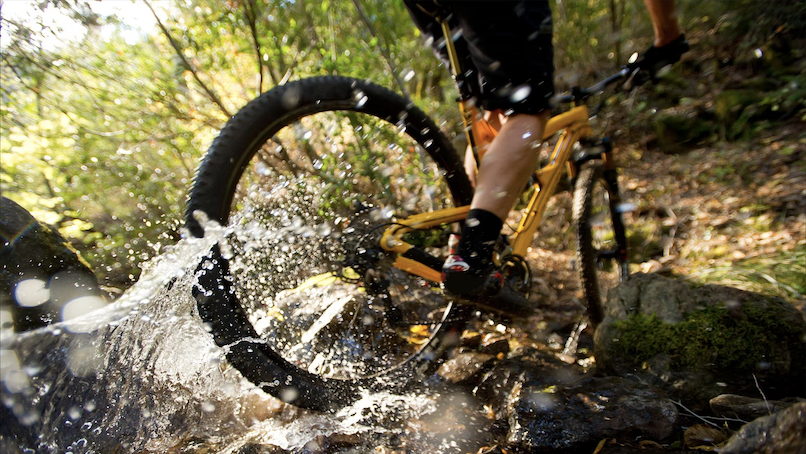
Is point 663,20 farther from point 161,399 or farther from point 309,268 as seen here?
point 161,399

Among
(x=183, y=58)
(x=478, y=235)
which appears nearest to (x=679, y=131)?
(x=478, y=235)

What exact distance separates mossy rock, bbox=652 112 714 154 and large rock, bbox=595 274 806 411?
3489mm

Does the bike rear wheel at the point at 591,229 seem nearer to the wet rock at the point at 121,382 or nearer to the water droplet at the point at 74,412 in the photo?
the wet rock at the point at 121,382

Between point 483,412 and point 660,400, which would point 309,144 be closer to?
point 483,412

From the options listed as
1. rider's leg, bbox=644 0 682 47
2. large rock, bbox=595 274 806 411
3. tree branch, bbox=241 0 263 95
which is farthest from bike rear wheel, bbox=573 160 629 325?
tree branch, bbox=241 0 263 95

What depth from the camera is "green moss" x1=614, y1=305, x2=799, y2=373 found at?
1683mm

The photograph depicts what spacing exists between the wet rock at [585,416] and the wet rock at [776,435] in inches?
12.1

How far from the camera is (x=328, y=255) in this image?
5.58ft

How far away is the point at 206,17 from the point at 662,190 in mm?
4382

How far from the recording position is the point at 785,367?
1643mm

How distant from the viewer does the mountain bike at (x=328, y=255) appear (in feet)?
4.70

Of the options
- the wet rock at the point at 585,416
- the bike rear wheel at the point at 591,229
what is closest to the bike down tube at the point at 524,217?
the bike rear wheel at the point at 591,229

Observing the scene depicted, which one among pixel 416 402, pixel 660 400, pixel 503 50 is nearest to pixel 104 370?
pixel 416 402

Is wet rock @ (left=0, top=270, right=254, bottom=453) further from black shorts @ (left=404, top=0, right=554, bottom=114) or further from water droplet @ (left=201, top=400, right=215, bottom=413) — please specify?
black shorts @ (left=404, top=0, right=554, bottom=114)
